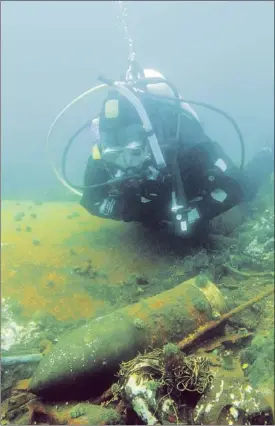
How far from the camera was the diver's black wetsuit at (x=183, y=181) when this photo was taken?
491 cm

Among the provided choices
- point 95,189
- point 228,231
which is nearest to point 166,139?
point 95,189

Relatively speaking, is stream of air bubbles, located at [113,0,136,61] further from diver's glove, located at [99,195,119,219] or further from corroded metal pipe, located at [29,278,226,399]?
corroded metal pipe, located at [29,278,226,399]

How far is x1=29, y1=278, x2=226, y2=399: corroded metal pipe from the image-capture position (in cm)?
285

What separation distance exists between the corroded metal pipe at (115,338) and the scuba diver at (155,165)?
143 cm

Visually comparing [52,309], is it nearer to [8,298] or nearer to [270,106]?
[8,298]

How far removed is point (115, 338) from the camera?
305 cm

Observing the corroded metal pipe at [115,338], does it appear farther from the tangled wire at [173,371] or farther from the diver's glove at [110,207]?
the diver's glove at [110,207]

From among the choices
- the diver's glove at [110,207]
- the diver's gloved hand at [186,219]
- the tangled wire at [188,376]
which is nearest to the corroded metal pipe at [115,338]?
the tangled wire at [188,376]

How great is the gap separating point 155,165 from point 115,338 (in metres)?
2.49

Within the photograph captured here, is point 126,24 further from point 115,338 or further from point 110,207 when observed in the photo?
point 115,338

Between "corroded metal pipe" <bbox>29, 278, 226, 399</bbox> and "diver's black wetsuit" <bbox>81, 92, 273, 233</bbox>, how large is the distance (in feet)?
5.77

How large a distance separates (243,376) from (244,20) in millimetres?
67649

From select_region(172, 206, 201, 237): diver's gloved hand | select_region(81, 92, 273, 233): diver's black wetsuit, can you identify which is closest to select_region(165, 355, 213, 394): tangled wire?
select_region(172, 206, 201, 237): diver's gloved hand

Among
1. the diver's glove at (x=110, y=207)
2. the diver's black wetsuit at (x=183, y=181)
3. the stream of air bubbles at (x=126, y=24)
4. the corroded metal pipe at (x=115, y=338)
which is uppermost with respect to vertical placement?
the stream of air bubbles at (x=126, y=24)
